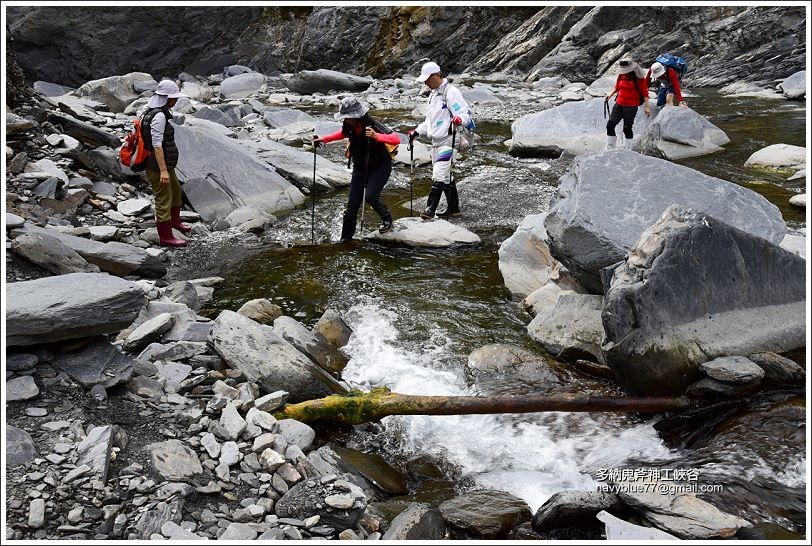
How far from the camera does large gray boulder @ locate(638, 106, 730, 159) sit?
624 inches

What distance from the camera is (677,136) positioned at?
15938 millimetres

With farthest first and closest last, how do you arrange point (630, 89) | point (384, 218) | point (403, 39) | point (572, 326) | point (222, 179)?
1. point (403, 39)
2. point (630, 89)
3. point (222, 179)
4. point (384, 218)
5. point (572, 326)

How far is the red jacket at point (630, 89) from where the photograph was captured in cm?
1376

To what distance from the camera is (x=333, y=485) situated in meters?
5.07

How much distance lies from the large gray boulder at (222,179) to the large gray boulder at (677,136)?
27.9 ft

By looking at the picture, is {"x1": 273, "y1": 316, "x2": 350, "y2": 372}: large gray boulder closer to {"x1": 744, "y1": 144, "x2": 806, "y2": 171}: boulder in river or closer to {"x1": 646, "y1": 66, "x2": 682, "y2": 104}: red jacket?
{"x1": 744, "y1": 144, "x2": 806, "y2": 171}: boulder in river

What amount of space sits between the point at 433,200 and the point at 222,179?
4293mm

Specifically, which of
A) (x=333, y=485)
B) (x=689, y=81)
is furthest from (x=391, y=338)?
(x=689, y=81)

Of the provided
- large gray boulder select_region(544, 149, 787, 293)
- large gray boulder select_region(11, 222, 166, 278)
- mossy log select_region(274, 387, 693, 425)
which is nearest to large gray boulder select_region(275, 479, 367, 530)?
mossy log select_region(274, 387, 693, 425)

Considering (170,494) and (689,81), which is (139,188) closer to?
(170,494)

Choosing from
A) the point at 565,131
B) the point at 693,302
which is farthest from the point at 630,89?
the point at 693,302

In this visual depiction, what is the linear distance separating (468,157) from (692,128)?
17.8 ft

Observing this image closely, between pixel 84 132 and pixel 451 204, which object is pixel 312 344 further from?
pixel 84 132

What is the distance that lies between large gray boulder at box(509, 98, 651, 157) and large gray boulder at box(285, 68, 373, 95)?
1678 cm
